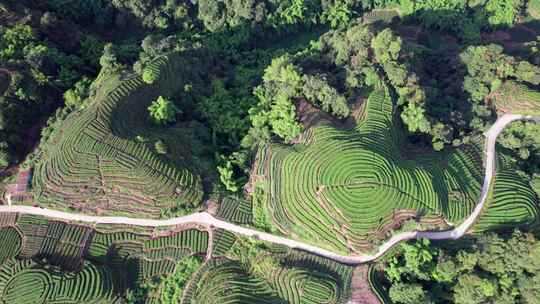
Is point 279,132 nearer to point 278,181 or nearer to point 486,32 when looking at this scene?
point 278,181

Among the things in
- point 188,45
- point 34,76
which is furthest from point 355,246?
point 34,76

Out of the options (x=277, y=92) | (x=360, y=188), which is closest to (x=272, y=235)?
(x=360, y=188)

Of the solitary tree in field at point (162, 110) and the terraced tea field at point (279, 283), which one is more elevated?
the solitary tree in field at point (162, 110)

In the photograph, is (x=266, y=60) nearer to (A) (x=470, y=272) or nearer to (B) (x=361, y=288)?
(B) (x=361, y=288)

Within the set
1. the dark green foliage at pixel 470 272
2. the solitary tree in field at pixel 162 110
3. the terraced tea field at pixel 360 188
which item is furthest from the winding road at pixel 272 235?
the solitary tree in field at pixel 162 110

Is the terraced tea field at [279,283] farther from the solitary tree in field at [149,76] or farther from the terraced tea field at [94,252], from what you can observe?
the solitary tree in field at [149,76]
